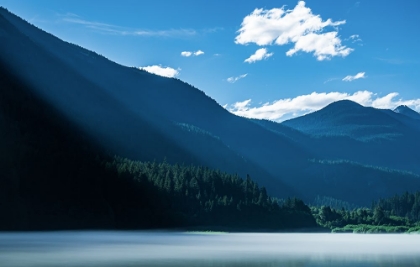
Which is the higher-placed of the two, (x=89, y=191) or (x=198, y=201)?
(x=89, y=191)

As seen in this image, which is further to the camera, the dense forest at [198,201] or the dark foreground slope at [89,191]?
the dense forest at [198,201]

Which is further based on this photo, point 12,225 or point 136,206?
point 136,206

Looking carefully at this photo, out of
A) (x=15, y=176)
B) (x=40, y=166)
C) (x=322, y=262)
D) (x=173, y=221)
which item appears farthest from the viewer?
(x=173, y=221)

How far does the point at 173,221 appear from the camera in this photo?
166 metres

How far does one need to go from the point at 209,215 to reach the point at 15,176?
61316 millimetres

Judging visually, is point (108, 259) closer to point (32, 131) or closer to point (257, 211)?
point (32, 131)

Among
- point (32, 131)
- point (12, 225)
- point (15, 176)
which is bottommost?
point (12, 225)

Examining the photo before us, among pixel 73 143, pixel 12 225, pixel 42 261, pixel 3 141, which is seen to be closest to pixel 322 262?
pixel 42 261

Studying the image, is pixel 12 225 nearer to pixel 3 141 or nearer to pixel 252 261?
pixel 3 141

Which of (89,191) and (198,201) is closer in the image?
(89,191)

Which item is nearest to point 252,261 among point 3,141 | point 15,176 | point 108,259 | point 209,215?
point 108,259

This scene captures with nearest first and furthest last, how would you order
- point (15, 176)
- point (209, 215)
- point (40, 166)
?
1. point (15, 176)
2. point (40, 166)
3. point (209, 215)

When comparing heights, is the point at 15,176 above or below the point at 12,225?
above

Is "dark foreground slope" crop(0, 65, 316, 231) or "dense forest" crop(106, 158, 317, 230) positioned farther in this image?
"dense forest" crop(106, 158, 317, 230)
